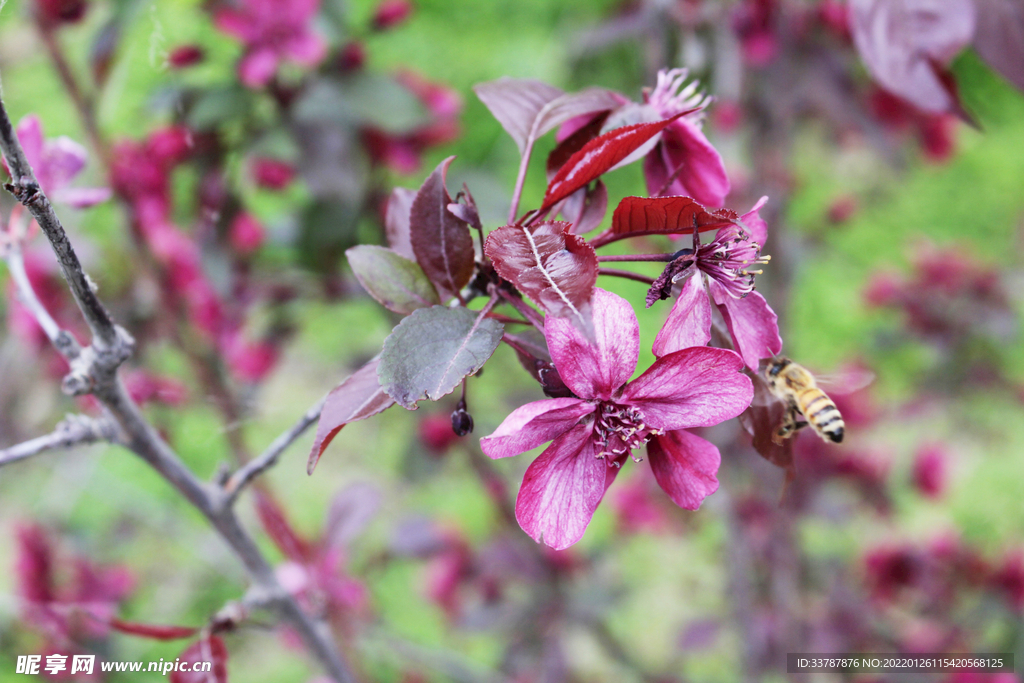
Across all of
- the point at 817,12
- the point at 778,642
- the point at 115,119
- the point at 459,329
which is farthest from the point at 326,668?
the point at 115,119

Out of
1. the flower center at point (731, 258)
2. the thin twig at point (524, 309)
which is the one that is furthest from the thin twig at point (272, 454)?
the flower center at point (731, 258)

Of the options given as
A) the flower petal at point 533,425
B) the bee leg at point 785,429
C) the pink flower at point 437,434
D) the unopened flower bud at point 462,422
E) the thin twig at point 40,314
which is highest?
the thin twig at point 40,314

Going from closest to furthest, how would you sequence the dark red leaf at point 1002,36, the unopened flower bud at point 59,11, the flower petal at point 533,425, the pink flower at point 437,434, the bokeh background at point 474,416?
the flower petal at point 533,425, the dark red leaf at point 1002,36, the unopened flower bud at point 59,11, the bokeh background at point 474,416, the pink flower at point 437,434

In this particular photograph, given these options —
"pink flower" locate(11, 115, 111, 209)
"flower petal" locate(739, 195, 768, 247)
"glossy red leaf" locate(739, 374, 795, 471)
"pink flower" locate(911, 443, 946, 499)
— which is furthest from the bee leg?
"pink flower" locate(911, 443, 946, 499)

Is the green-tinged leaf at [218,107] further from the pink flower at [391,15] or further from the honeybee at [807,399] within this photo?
the honeybee at [807,399]

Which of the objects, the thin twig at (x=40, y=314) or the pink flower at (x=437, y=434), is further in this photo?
the pink flower at (x=437, y=434)

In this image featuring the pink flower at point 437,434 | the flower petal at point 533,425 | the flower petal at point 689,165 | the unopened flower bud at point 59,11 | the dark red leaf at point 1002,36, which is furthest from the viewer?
the pink flower at point 437,434
